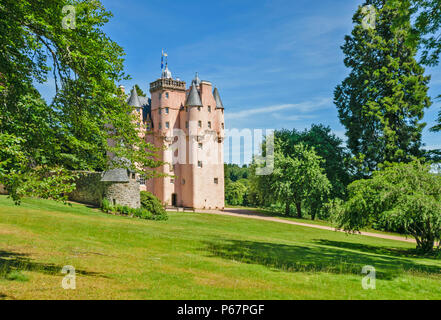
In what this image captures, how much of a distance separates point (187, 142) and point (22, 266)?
1545 inches

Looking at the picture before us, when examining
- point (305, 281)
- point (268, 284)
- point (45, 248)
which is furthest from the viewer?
point (45, 248)

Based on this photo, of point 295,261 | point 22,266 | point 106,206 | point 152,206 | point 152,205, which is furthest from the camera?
point 152,205

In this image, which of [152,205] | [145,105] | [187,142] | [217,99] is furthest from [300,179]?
[145,105]

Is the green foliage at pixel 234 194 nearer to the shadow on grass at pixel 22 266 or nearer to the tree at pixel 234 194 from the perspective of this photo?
the tree at pixel 234 194

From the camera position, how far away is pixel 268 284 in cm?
879

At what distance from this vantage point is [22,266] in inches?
364

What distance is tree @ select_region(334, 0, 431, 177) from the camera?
3669 cm

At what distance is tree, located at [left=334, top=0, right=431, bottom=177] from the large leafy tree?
32.3 metres

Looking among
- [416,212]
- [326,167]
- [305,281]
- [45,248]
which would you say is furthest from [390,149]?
[45,248]

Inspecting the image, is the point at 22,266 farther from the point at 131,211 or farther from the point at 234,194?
the point at 234,194

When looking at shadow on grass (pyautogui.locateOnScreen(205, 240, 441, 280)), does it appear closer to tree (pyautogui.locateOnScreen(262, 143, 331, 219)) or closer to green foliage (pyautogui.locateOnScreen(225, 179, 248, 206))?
tree (pyautogui.locateOnScreen(262, 143, 331, 219))

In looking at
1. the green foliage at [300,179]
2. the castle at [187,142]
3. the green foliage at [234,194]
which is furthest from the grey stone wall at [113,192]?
the green foliage at [234,194]

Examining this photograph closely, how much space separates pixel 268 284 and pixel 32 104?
801 cm

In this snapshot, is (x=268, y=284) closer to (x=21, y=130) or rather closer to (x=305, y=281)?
(x=305, y=281)
